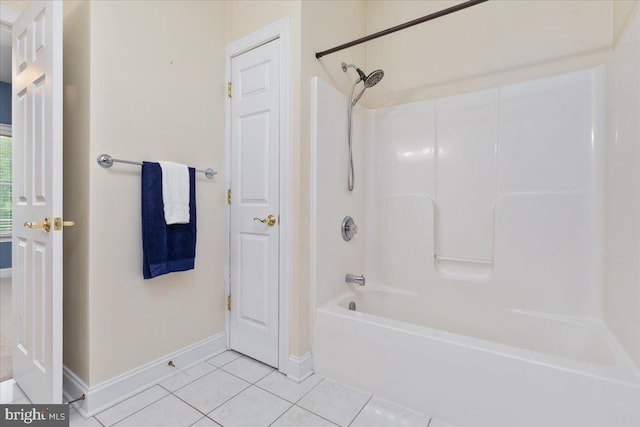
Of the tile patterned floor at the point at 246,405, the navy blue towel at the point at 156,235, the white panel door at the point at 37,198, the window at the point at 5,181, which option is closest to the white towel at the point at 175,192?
the navy blue towel at the point at 156,235

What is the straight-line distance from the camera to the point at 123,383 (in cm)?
149

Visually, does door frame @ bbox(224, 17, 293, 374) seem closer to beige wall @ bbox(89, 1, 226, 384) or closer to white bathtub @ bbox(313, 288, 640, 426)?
white bathtub @ bbox(313, 288, 640, 426)

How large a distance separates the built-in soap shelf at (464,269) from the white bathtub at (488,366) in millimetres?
207

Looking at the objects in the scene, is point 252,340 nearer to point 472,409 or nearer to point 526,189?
point 472,409

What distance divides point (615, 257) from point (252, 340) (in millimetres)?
1993

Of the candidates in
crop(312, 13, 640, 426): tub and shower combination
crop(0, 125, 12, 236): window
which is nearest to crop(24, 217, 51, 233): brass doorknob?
crop(312, 13, 640, 426): tub and shower combination

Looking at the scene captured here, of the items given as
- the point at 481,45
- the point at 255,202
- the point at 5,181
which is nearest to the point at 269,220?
the point at 255,202

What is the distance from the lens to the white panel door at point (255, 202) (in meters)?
1.78

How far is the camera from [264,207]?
5.97 ft

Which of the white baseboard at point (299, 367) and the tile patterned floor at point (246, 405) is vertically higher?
the white baseboard at point (299, 367)

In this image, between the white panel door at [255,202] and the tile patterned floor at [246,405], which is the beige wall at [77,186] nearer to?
the tile patterned floor at [246,405]

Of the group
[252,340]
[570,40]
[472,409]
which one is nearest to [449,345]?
[472,409]

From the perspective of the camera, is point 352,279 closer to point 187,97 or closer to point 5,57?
point 187,97

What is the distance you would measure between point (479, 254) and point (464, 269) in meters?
0.14
